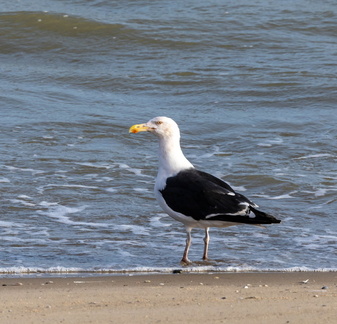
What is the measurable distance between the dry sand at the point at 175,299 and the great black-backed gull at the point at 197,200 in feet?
1.65

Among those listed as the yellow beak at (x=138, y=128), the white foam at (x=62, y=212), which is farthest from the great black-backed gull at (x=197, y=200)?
the white foam at (x=62, y=212)

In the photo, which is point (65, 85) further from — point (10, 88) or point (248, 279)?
point (248, 279)

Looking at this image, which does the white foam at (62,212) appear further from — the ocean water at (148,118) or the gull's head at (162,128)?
the gull's head at (162,128)

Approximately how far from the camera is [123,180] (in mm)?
8430

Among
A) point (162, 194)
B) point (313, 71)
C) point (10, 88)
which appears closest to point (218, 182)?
point (162, 194)

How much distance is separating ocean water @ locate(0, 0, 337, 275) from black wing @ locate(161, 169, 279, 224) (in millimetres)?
334

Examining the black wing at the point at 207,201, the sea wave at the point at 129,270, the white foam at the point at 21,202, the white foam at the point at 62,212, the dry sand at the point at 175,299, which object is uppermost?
the black wing at the point at 207,201

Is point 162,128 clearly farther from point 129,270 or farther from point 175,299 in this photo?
point 175,299

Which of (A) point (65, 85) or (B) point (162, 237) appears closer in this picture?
(B) point (162, 237)

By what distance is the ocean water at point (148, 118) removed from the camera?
250 inches

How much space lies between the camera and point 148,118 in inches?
443

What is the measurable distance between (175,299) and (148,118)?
6839 mm

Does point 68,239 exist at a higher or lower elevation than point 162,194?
lower

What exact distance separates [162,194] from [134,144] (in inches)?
153
